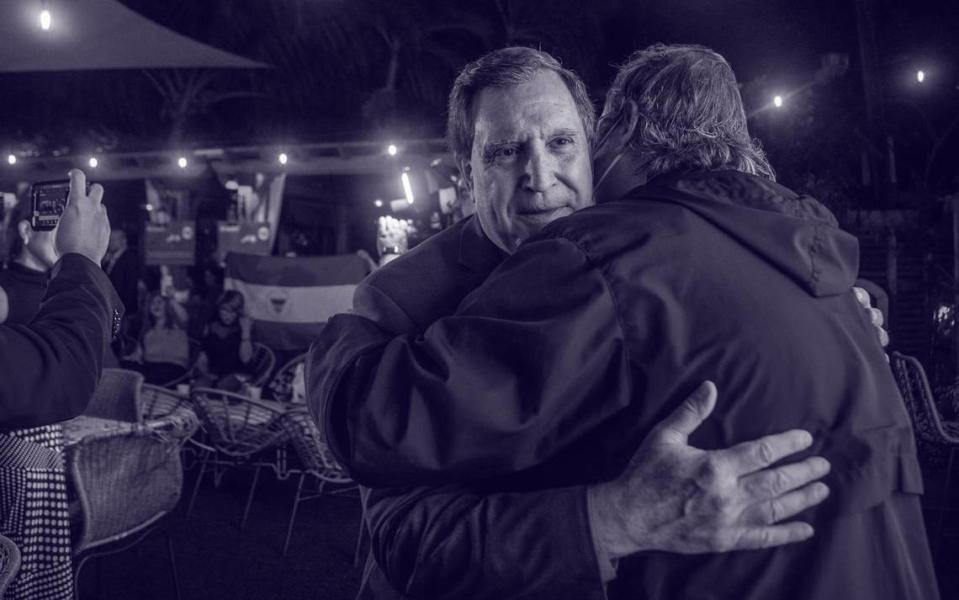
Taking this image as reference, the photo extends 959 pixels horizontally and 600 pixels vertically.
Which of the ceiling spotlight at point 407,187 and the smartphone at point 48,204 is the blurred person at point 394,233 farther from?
the smartphone at point 48,204

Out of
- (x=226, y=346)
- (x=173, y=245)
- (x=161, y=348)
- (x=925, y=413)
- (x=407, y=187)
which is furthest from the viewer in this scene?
(x=173, y=245)

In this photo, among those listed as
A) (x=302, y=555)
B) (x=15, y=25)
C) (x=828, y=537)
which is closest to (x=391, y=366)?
(x=828, y=537)

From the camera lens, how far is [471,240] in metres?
1.74

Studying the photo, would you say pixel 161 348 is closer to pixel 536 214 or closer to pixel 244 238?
pixel 244 238

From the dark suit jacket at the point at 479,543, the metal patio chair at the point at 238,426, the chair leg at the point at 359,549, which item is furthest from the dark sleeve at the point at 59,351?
the metal patio chair at the point at 238,426

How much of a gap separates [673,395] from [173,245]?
40.2 feet

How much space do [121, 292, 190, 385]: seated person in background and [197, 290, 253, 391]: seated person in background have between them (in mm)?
381

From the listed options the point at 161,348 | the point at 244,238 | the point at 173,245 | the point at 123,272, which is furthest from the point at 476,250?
the point at 173,245

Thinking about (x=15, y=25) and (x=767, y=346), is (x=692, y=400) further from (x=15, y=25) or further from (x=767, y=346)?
(x=15, y=25)

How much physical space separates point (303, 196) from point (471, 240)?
14146 mm

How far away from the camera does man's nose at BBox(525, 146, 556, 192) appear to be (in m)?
1.75

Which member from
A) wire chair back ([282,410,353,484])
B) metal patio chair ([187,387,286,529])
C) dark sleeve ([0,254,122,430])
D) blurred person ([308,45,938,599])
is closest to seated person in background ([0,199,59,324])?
dark sleeve ([0,254,122,430])

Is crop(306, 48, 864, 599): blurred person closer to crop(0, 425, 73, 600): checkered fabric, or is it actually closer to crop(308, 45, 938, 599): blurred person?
crop(308, 45, 938, 599): blurred person

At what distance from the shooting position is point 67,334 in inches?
64.9
